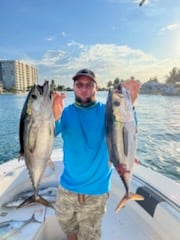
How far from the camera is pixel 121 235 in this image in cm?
277

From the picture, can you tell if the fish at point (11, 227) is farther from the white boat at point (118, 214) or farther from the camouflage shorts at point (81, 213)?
the camouflage shorts at point (81, 213)

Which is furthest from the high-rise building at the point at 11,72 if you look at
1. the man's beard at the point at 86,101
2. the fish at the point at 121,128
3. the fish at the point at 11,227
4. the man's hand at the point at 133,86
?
the fish at the point at 121,128

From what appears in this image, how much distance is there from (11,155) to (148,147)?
15.2 feet

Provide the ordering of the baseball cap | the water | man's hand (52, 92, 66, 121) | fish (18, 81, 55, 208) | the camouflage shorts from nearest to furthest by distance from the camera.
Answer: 1. fish (18, 81, 55, 208)
2. man's hand (52, 92, 66, 121)
3. the baseball cap
4. the camouflage shorts
5. the water

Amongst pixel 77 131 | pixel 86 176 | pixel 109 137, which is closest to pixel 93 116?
pixel 77 131

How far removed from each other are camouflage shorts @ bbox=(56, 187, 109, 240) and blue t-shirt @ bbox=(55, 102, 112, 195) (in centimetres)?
7

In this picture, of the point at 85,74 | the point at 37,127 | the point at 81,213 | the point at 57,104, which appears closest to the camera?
the point at 37,127

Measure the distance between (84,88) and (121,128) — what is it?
476 mm

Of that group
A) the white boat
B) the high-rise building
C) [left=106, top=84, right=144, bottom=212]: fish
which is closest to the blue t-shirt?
[left=106, top=84, right=144, bottom=212]: fish

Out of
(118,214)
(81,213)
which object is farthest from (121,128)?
(118,214)

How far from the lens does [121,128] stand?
158 centimetres

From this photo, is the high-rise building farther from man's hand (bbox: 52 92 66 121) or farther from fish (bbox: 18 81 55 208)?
fish (bbox: 18 81 55 208)

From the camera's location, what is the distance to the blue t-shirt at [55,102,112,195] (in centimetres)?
189

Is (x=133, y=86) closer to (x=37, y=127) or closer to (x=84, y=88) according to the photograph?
(x=84, y=88)
